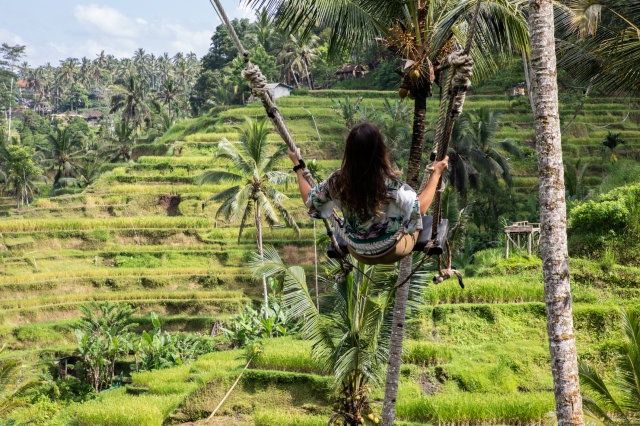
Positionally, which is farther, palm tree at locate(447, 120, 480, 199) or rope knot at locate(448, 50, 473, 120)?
palm tree at locate(447, 120, 480, 199)

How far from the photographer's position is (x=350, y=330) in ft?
31.8

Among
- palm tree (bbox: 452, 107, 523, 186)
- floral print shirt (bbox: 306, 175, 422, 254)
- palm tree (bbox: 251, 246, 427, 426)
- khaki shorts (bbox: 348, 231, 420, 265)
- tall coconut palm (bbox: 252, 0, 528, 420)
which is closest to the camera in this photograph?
floral print shirt (bbox: 306, 175, 422, 254)

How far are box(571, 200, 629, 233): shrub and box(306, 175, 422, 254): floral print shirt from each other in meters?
12.0

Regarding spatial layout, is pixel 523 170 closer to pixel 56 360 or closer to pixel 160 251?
pixel 160 251

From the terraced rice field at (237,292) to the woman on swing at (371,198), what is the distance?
7.38m

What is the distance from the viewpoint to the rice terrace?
15.1 ft

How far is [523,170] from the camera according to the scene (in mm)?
29719

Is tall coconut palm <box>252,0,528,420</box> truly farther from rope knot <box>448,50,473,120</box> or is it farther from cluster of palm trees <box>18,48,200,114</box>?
cluster of palm trees <box>18,48,200,114</box>

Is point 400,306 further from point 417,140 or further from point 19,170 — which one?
point 19,170

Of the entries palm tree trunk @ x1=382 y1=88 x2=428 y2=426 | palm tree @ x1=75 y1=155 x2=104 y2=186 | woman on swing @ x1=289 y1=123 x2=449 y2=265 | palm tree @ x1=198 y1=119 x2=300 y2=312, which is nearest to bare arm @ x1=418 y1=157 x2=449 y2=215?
woman on swing @ x1=289 y1=123 x2=449 y2=265

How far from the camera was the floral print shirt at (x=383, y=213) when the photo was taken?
10.6 feet

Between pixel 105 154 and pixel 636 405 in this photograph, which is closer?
pixel 636 405

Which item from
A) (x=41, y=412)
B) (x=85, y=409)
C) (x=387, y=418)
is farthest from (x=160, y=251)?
(x=387, y=418)

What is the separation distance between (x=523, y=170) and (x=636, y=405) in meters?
23.1
